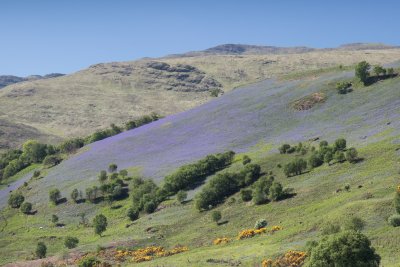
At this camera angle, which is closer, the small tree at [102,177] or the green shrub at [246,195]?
the green shrub at [246,195]

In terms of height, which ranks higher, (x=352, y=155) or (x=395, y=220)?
(x=352, y=155)

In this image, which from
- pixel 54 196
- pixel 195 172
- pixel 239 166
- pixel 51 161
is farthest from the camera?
pixel 51 161

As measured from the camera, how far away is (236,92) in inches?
6009

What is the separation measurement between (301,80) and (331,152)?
63672mm

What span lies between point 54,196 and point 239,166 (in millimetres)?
37148

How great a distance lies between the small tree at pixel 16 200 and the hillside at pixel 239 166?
140cm

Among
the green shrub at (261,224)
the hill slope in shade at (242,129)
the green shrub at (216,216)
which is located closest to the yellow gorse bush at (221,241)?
the green shrub at (261,224)

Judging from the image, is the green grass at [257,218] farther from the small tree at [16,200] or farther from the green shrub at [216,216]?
the small tree at [16,200]

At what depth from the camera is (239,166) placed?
3615 inches

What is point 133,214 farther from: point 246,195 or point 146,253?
point 146,253

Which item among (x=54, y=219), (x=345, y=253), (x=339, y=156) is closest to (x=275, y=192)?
(x=339, y=156)

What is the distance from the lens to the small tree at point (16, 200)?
10500 centimetres

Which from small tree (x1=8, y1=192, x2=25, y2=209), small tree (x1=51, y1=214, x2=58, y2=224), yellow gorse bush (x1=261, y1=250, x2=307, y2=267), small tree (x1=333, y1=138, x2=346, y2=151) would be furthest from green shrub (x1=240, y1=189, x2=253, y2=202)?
small tree (x1=8, y1=192, x2=25, y2=209)

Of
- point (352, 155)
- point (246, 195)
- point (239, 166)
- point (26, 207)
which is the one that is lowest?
point (26, 207)
